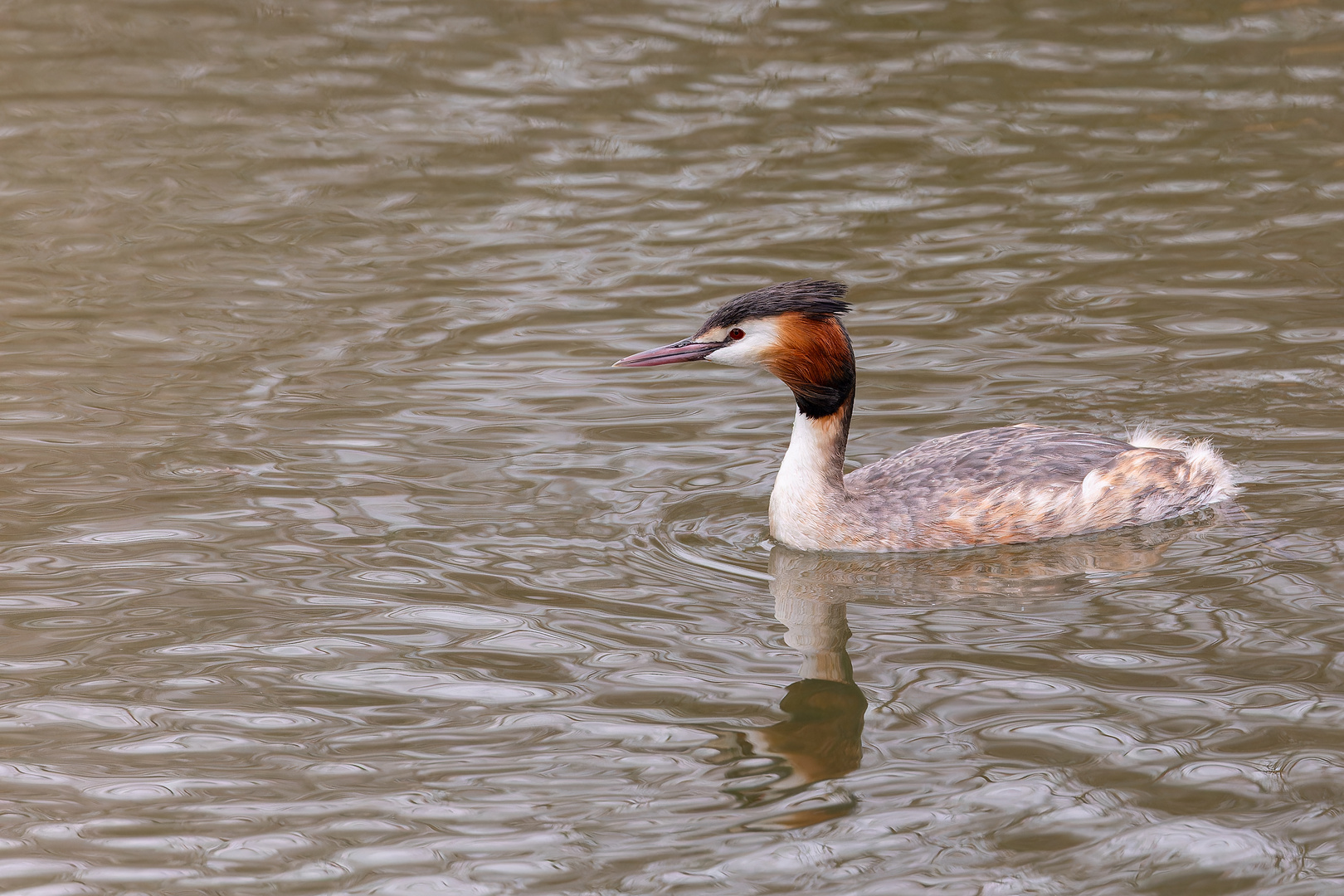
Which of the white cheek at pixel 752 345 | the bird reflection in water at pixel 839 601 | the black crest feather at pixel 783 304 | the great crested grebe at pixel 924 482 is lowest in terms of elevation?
the bird reflection in water at pixel 839 601

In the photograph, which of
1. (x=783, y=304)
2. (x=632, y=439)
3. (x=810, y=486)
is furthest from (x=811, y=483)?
(x=632, y=439)

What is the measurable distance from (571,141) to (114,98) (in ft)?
11.7

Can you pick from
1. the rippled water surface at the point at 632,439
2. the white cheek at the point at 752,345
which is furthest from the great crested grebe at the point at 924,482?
the rippled water surface at the point at 632,439

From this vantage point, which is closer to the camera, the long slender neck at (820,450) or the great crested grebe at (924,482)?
the great crested grebe at (924,482)

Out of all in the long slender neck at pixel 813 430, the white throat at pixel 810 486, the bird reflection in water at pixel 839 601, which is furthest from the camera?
the white throat at pixel 810 486

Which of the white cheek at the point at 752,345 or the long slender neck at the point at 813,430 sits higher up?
the white cheek at the point at 752,345

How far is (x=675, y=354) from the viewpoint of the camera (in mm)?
7035

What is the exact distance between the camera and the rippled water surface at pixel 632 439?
5309 mm

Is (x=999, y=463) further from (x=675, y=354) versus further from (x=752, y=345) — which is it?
(x=675, y=354)

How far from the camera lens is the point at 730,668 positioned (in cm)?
625

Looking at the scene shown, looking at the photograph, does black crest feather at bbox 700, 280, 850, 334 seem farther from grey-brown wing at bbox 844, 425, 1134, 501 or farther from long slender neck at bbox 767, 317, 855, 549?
grey-brown wing at bbox 844, 425, 1134, 501

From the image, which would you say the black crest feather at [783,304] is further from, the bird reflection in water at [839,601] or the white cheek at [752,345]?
the bird reflection in water at [839,601]

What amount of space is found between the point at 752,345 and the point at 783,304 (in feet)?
0.69

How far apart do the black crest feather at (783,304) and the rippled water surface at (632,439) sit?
963 millimetres
